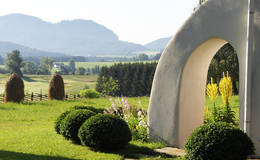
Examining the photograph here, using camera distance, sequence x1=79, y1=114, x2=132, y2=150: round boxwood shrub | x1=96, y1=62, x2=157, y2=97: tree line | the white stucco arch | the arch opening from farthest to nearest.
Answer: x1=96, y1=62, x2=157, y2=97: tree line < the arch opening < x1=79, y1=114, x2=132, y2=150: round boxwood shrub < the white stucco arch

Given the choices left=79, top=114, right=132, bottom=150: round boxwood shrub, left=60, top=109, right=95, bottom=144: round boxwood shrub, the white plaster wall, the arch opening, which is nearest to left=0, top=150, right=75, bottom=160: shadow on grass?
left=79, top=114, right=132, bottom=150: round boxwood shrub

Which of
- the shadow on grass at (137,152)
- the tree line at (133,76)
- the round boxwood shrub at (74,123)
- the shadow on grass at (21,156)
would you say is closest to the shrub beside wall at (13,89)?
the round boxwood shrub at (74,123)

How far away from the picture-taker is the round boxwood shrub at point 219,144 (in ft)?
20.9

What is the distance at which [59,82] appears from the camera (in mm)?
28203

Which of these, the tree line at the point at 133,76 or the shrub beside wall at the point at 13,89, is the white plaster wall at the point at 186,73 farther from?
the tree line at the point at 133,76

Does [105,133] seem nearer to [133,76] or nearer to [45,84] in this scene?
[133,76]

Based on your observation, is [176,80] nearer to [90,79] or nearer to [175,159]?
[175,159]

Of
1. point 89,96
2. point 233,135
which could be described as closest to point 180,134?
point 233,135

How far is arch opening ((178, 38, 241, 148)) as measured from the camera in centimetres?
863

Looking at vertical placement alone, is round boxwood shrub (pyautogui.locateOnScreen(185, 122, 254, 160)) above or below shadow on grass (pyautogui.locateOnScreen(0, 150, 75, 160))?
above

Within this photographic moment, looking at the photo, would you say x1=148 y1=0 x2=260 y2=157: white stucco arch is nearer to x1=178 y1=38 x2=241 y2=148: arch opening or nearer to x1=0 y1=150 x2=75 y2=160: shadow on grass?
x1=178 y1=38 x2=241 y2=148: arch opening

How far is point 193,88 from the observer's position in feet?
29.4

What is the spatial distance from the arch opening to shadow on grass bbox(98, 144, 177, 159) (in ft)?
2.95

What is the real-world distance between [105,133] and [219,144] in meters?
3.08
